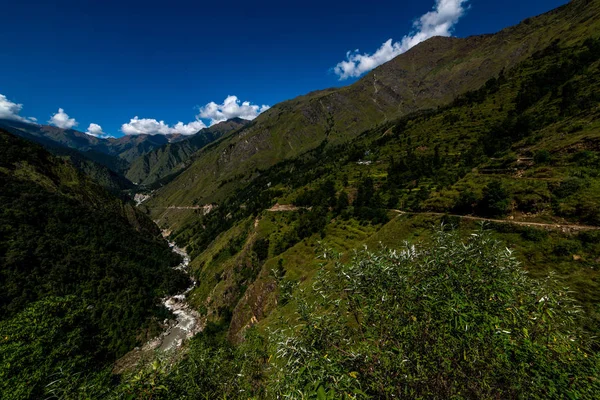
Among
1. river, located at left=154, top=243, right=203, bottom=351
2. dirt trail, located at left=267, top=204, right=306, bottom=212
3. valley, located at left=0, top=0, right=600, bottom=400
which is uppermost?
valley, located at left=0, top=0, right=600, bottom=400

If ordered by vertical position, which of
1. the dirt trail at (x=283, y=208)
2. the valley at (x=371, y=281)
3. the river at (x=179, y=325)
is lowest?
the river at (x=179, y=325)

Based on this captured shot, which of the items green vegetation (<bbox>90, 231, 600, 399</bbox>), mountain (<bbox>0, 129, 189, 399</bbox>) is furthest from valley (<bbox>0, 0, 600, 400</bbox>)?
mountain (<bbox>0, 129, 189, 399</bbox>)

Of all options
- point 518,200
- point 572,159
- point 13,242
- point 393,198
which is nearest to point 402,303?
point 518,200

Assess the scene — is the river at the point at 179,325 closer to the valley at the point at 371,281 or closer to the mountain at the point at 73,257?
the valley at the point at 371,281

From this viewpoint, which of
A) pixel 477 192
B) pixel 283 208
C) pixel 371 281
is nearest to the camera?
pixel 371 281

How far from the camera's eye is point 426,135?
143875 mm

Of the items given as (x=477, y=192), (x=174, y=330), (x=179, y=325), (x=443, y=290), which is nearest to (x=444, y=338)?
(x=443, y=290)

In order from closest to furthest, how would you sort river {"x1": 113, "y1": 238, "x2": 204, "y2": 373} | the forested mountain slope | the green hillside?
the green hillside
the forested mountain slope
river {"x1": 113, "y1": 238, "x2": 204, "y2": 373}

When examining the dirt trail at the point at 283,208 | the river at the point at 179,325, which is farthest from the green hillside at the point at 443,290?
the dirt trail at the point at 283,208

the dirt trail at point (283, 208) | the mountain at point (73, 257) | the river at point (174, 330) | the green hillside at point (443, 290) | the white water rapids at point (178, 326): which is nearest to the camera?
the green hillside at point (443, 290)

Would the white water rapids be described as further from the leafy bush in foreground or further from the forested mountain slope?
the leafy bush in foreground

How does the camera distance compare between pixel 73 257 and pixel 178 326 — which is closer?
pixel 178 326

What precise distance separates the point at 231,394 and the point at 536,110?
13553 cm

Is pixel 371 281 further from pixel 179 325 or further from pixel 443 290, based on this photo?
pixel 179 325
